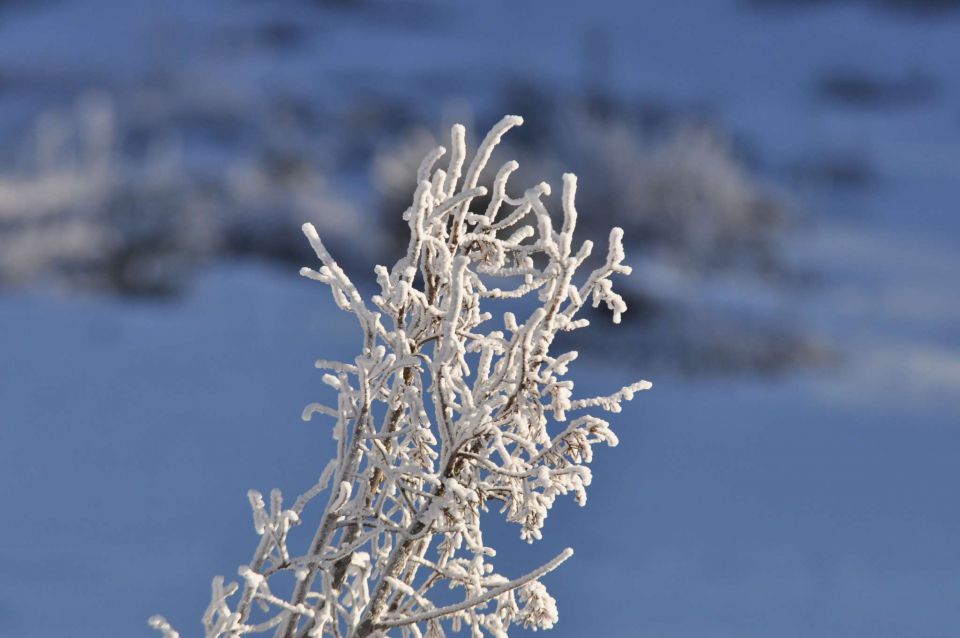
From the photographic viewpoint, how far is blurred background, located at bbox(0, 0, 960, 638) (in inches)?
324

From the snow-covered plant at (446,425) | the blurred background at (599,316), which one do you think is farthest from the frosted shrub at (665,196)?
the snow-covered plant at (446,425)

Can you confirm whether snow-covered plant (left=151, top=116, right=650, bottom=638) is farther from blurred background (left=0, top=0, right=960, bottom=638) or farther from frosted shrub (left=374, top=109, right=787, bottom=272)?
frosted shrub (left=374, top=109, right=787, bottom=272)

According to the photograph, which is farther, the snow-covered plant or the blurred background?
the blurred background

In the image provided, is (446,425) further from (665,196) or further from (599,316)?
(665,196)

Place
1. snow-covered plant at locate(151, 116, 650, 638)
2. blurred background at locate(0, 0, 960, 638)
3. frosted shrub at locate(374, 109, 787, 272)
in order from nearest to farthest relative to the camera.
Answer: snow-covered plant at locate(151, 116, 650, 638), blurred background at locate(0, 0, 960, 638), frosted shrub at locate(374, 109, 787, 272)

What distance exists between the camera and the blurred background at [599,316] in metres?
8.23

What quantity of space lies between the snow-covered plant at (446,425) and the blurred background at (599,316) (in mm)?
5237

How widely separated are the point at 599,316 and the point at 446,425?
424 inches

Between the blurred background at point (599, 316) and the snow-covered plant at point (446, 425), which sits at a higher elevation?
the blurred background at point (599, 316)

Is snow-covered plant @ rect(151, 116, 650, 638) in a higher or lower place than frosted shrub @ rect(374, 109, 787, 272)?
lower

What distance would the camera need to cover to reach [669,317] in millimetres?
12734

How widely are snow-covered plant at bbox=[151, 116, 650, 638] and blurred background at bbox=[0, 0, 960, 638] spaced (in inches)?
206

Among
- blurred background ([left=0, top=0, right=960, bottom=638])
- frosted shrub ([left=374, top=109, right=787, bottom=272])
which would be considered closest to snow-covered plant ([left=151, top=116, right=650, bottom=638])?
blurred background ([left=0, top=0, right=960, bottom=638])

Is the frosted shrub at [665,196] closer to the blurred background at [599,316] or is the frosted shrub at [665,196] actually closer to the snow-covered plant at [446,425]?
the blurred background at [599,316]
